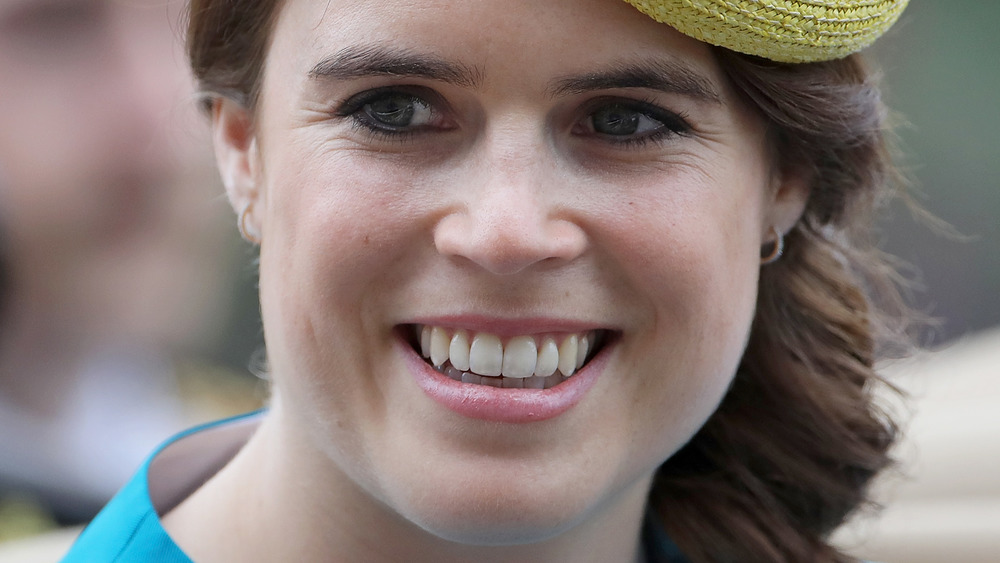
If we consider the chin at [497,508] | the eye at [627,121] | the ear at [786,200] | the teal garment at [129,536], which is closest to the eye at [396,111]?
the eye at [627,121]

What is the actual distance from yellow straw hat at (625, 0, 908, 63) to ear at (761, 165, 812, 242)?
0.94 ft

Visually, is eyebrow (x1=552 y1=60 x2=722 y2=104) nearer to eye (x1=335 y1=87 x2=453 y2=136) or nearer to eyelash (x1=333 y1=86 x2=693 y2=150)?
eyelash (x1=333 y1=86 x2=693 y2=150)

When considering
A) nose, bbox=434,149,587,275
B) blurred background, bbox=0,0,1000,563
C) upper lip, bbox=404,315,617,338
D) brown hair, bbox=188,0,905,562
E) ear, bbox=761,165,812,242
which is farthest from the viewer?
blurred background, bbox=0,0,1000,563

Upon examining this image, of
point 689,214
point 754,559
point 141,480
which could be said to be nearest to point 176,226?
point 141,480

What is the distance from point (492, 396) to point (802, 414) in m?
1.12

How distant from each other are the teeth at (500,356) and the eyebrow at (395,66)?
0.40 metres

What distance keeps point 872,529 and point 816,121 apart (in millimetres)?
1692

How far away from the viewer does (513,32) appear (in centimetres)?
162

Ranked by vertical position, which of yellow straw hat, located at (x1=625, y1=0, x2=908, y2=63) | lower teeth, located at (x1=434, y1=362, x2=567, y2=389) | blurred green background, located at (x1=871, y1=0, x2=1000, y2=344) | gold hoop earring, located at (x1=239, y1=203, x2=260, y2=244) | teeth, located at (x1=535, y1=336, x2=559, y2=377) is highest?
blurred green background, located at (x1=871, y1=0, x2=1000, y2=344)

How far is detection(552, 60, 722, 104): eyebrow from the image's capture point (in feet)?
5.46

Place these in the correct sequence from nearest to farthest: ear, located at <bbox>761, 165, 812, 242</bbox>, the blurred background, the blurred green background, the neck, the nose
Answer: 1. the nose
2. the neck
3. ear, located at <bbox>761, 165, 812, 242</bbox>
4. the blurred background
5. the blurred green background

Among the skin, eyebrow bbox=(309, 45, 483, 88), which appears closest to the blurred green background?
the skin

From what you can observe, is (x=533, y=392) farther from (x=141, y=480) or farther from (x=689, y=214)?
(x=141, y=480)

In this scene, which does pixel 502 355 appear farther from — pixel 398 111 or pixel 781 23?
pixel 781 23
